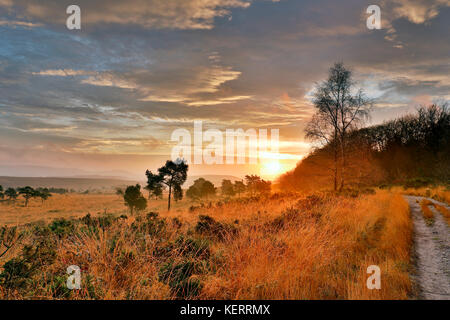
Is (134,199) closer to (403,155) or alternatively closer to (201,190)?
(201,190)

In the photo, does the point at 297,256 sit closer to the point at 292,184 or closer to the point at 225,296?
the point at 225,296

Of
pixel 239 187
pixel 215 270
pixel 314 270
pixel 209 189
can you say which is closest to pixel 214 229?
pixel 215 270

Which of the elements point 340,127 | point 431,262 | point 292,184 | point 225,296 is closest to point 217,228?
point 225,296

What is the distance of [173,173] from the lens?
49.0 metres

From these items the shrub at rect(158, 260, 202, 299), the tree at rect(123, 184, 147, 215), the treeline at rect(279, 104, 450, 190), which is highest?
the treeline at rect(279, 104, 450, 190)

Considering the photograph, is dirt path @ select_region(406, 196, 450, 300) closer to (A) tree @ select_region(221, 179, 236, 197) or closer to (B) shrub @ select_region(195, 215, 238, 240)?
(B) shrub @ select_region(195, 215, 238, 240)

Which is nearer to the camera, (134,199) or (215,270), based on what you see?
(215,270)

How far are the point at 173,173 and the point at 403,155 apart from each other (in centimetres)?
4320

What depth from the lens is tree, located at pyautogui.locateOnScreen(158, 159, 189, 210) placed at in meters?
48.5

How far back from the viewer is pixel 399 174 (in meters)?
40.9

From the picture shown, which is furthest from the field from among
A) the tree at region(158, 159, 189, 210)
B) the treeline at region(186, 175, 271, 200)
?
the treeline at region(186, 175, 271, 200)

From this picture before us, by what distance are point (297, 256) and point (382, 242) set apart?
2.92 meters

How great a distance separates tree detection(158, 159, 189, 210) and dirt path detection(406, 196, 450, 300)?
142 feet

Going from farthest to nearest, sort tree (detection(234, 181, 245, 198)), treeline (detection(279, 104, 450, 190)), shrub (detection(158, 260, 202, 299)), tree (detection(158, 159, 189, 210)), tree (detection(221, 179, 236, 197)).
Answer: tree (detection(221, 179, 236, 197)) → tree (detection(234, 181, 245, 198)) → tree (detection(158, 159, 189, 210)) → treeline (detection(279, 104, 450, 190)) → shrub (detection(158, 260, 202, 299))
